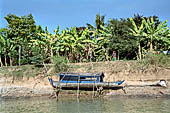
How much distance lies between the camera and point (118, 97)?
53.3 ft

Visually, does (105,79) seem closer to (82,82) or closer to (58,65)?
(82,82)

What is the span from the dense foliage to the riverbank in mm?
2749

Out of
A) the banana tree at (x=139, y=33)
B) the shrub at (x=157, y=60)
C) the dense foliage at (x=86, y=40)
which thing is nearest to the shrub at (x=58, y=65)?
the dense foliage at (x=86, y=40)

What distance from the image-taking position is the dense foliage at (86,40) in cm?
2311

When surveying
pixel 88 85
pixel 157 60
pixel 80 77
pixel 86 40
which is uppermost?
pixel 86 40

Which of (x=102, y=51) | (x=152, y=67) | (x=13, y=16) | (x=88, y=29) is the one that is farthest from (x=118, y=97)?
(x=13, y=16)

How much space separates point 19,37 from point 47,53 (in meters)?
4.62

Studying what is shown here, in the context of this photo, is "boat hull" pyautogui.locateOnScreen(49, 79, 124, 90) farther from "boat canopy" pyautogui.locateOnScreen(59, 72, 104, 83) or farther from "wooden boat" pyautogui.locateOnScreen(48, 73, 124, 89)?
"boat canopy" pyautogui.locateOnScreen(59, 72, 104, 83)

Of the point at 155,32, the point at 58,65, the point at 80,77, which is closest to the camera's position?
the point at 80,77

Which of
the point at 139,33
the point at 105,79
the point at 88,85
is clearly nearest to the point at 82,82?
the point at 88,85

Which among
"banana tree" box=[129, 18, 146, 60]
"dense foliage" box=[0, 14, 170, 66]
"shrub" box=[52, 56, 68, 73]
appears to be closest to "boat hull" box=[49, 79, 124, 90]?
"shrub" box=[52, 56, 68, 73]

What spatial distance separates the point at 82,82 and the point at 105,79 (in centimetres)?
306

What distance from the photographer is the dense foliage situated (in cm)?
2311

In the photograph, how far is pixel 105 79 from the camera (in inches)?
755
